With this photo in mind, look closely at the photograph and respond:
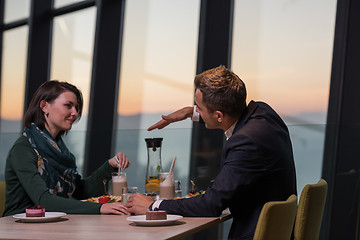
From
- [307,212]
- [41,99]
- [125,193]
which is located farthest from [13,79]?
[307,212]

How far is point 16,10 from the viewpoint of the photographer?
267 inches

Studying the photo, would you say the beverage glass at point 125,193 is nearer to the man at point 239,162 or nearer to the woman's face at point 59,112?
the man at point 239,162

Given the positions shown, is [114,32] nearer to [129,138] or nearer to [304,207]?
[129,138]

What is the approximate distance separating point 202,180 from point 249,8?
59.0 inches

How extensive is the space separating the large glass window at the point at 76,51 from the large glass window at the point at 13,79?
65 cm

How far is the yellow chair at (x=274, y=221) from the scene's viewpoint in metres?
1.86

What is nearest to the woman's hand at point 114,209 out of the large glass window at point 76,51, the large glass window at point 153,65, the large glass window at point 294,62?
the large glass window at point 294,62

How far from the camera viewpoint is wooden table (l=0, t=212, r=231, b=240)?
186 cm

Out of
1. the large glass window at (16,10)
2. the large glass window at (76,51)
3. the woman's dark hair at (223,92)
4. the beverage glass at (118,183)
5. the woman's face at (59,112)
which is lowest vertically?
the beverage glass at (118,183)

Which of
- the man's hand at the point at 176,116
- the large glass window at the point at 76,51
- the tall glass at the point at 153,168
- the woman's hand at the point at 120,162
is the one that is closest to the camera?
the tall glass at the point at 153,168

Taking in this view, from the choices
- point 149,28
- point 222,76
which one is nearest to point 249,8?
point 149,28

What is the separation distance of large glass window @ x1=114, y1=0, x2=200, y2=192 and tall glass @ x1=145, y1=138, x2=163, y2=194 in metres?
1.41

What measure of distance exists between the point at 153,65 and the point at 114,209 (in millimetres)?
2910

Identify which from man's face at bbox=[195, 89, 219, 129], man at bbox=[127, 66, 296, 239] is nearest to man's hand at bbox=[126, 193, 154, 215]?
man at bbox=[127, 66, 296, 239]
